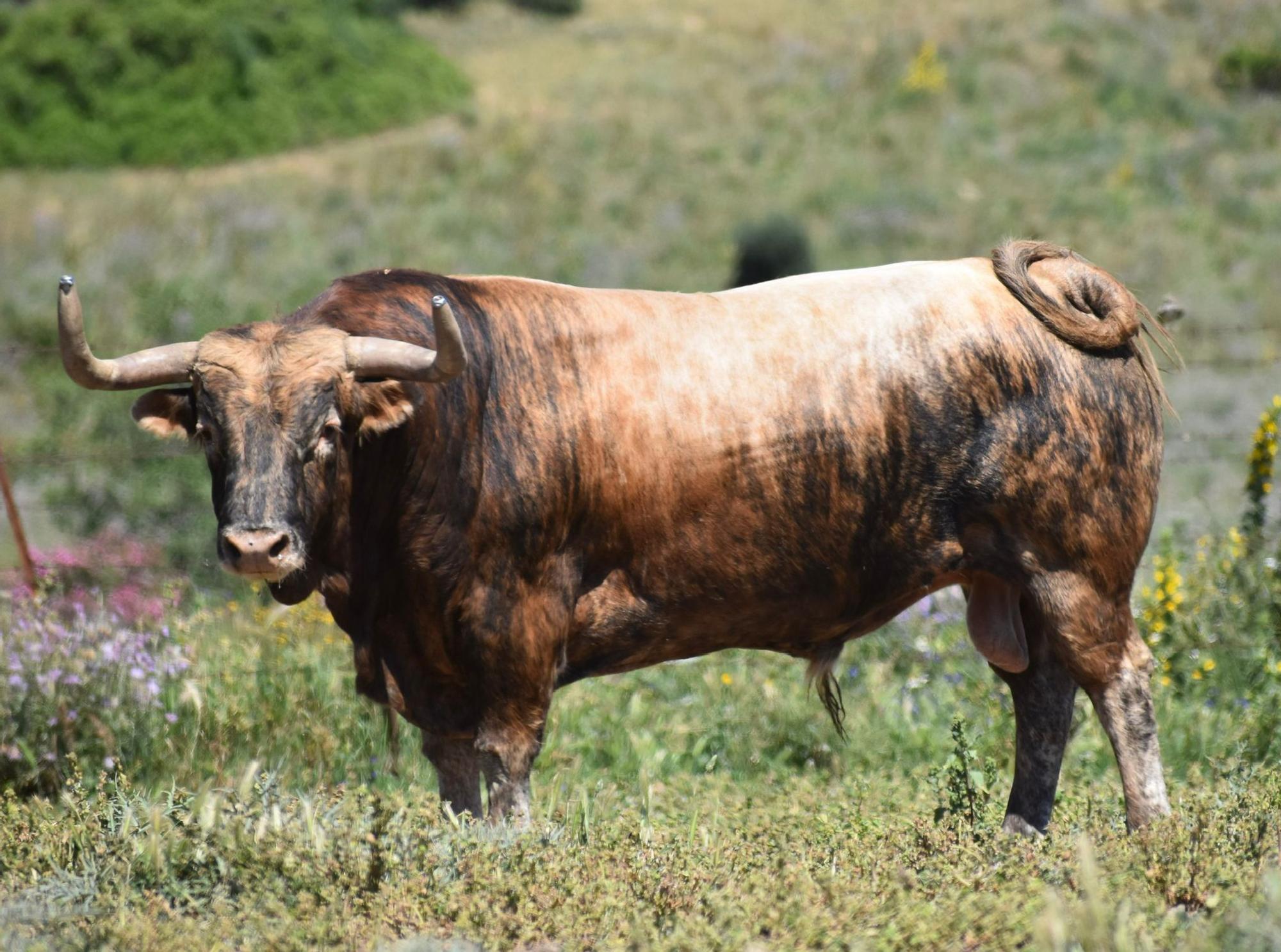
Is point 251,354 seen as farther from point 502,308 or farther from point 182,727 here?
point 182,727

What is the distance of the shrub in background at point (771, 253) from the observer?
781 inches

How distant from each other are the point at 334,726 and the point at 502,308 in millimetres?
2464

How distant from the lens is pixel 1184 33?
30.7 metres

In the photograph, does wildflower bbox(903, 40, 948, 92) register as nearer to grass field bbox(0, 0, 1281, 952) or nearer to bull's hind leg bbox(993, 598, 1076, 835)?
grass field bbox(0, 0, 1281, 952)

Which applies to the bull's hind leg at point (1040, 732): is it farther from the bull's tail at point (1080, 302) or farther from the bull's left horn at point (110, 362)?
the bull's left horn at point (110, 362)

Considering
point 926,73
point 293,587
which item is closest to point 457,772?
point 293,587

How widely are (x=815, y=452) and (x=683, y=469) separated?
40 centimetres

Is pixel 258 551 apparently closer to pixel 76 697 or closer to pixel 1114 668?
pixel 76 697

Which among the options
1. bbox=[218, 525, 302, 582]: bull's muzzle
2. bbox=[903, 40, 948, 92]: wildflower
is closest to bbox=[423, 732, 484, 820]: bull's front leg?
bbox=[218, 525, 302, 582]: bull's muzzle

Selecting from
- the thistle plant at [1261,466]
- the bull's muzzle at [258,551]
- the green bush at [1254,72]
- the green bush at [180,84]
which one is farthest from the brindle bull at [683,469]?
the green bush at [1254,72]

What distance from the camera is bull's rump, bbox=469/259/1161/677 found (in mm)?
4445

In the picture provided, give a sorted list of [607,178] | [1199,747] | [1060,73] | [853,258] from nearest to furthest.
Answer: [1199,747] → [853,258] → [607,178] → [1060,73]

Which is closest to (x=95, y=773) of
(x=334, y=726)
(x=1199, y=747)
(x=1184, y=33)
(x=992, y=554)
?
(x=334, y=726)

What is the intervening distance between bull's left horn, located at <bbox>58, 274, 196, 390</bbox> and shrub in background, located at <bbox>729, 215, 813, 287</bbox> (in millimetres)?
15776
